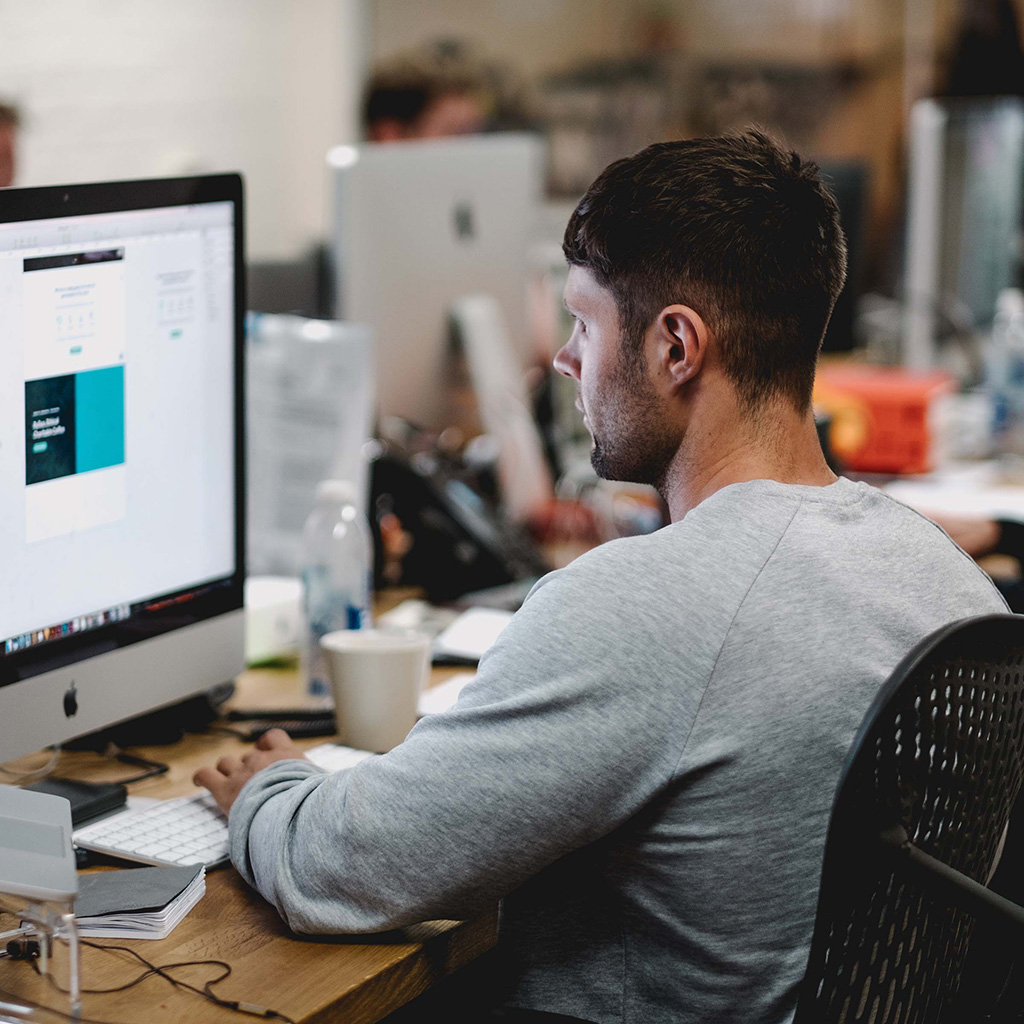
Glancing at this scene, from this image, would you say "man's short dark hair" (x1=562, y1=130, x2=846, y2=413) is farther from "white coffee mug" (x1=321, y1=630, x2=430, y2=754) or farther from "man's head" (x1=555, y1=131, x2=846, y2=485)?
"white coffee mug" (x1=321, y1=630, x2=430, y2=754)

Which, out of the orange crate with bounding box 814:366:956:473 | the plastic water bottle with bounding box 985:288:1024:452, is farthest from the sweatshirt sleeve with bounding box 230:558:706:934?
the plastic water bottle with bounding box 985:288:1024:452

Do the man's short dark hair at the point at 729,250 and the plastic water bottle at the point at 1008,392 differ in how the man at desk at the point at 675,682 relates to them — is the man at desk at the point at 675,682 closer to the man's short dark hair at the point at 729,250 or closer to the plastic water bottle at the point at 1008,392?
the man's short dark hair at the point at 729,250

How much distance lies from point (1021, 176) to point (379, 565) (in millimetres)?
2510

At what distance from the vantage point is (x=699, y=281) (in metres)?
1.01

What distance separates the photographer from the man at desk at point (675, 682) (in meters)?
0.90

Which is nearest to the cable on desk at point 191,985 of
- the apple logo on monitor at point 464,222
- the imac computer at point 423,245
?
the imac computer at point 423,245

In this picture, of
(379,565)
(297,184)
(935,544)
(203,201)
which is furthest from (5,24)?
(935,544)

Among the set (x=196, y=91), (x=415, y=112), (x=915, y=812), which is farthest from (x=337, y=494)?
(x=196, y=91)

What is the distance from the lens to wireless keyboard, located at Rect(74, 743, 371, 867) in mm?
1100

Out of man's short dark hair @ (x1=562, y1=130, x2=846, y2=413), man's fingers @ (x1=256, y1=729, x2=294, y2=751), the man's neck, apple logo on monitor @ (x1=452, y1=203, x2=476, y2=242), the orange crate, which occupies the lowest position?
man's fingers @ (x1=256, y1=729, x2=294, y2=751)

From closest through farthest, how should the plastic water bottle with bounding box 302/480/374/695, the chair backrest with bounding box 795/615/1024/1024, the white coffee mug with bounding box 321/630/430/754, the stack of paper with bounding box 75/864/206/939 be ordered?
the chair backrest with bounding box 795/615/1024/1024, the stack of paper with bounding box 75/864/206/939, the white coffee mug with bounding box 321/630/430/754, the plastic water bottle with bounding box 302/480/374/695

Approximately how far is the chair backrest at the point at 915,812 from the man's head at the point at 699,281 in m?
0.25

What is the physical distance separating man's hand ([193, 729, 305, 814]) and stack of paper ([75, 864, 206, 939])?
111mm

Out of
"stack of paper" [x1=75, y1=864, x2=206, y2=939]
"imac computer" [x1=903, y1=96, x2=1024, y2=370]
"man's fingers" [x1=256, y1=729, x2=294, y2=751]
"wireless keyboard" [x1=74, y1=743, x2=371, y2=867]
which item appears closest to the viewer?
"stack of paper" [x1=75, y1=864, x2=206, y2=939]
